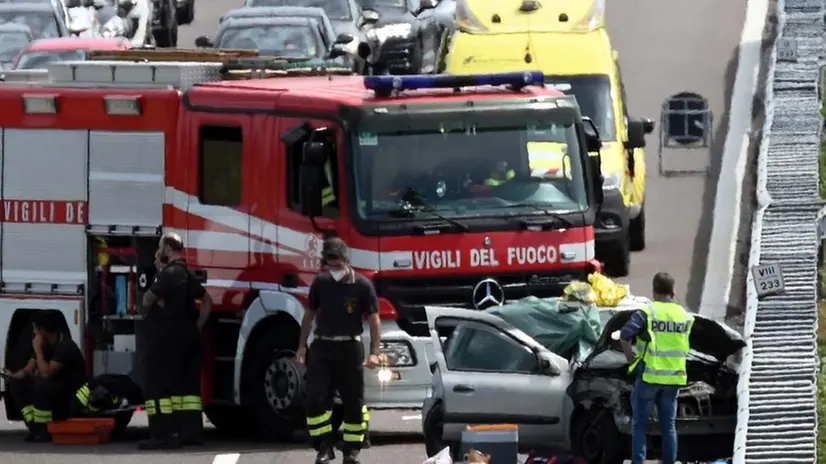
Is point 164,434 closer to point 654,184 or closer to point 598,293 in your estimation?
point 598,293

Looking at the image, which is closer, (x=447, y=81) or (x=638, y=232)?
(x=447, y=81)

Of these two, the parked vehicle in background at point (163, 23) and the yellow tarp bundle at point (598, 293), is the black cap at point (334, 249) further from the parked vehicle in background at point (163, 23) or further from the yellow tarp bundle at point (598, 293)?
the parked vehicle in background at point (163, 23)

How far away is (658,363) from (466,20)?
11.3 meters

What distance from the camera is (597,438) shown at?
15.9 m

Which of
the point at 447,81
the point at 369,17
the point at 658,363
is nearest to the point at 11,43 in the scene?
the point at 369,17

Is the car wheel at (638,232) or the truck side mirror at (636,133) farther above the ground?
the truck side mirror at (636,133)

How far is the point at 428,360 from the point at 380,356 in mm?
734

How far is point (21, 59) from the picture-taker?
1228 inches

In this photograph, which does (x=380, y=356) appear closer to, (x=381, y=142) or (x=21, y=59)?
(x=381, y=142)

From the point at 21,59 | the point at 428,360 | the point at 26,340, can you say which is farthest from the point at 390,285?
the point at 21,59

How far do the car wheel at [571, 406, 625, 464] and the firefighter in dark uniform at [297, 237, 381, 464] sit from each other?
1.49 meters

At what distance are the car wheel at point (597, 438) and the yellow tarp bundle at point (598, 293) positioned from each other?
1.39 meters

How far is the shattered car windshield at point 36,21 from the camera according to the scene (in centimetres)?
3603

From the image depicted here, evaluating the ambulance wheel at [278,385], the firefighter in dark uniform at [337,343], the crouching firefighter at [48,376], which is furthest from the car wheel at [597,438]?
the crouching firefighter at [48,376]
